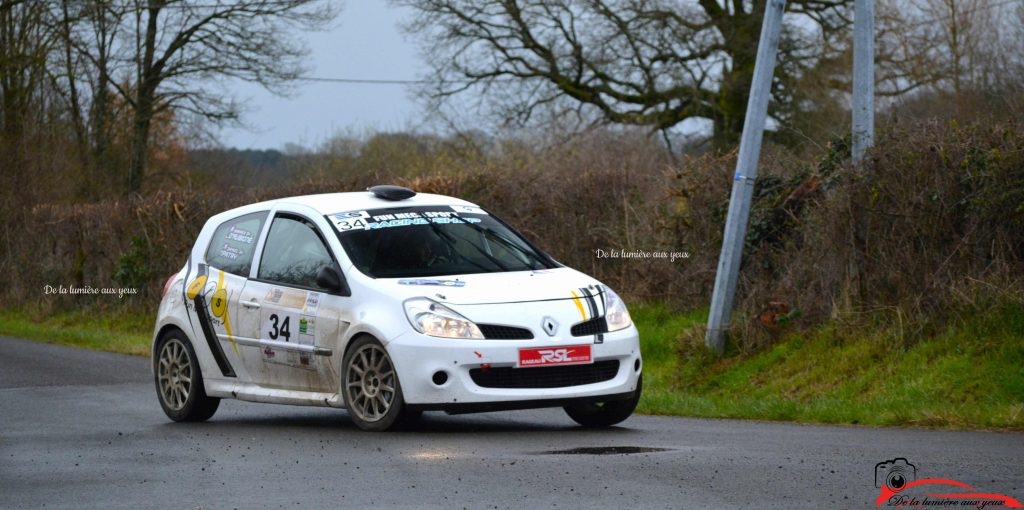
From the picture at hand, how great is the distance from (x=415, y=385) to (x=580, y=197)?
10.4m

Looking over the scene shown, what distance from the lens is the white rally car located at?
923cm

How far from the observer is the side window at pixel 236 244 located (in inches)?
439

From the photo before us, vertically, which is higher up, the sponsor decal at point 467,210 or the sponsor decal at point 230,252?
the sponsor decal at point 467,210

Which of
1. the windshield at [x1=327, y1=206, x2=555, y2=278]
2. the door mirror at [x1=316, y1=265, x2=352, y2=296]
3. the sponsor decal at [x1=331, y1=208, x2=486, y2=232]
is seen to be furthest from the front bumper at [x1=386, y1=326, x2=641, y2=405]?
the sponsor decal at [x1=331, y1=208, x2=486, y2=232]

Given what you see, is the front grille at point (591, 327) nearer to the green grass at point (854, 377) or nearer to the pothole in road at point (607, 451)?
the pothole in road at point (607, 451)

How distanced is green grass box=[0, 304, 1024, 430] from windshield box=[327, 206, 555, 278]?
2.17 metres

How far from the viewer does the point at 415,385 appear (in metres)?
9.17

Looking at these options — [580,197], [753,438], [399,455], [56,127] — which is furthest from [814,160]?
[56,127]

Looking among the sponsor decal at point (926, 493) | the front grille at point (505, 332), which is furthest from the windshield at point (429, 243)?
the sponsor decal at point (926, 493)

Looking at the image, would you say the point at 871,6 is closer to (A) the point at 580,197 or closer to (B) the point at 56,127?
(A) the point at 580,197

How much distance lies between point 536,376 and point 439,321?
0.71 m

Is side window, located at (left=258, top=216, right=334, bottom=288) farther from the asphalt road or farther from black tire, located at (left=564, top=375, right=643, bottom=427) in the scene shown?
black tire, located at (left=564, top=375, right=643, bottom=427)

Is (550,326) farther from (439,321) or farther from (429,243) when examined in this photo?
(429,243)

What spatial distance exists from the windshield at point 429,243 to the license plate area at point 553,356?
1.09m
